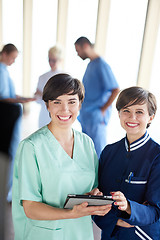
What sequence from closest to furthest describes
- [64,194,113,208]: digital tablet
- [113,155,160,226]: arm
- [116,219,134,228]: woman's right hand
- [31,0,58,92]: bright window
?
[64,194,113,208]: digital tablet → [113,155,160,226]: arm → [116,219,134,228]: woman's right hand → [31,0,58,92]: bright window

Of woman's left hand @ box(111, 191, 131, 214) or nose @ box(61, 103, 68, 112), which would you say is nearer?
woman's left hand @ box(111, 191, 131, 214)

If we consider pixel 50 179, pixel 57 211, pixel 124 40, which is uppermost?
pixel 124 40

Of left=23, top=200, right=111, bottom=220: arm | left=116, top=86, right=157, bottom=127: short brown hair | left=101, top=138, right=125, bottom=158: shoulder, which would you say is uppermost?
left=116, top=86, right=157, bottom=127: short brown hair

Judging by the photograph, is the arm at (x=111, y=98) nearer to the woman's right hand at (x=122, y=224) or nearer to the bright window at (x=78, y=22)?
the bright window at (x=78, y=22)

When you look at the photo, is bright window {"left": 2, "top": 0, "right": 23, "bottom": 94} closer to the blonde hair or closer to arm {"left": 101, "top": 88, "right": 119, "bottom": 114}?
the blonde hair

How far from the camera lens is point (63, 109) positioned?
1.13 m

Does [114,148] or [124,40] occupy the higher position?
[124,40]

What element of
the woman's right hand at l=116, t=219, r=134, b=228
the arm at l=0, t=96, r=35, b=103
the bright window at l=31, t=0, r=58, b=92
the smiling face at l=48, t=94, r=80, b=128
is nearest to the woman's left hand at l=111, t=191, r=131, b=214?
the woman's right hand at l=116, t=219, r=134, b=228

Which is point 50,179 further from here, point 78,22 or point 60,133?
point 78,22

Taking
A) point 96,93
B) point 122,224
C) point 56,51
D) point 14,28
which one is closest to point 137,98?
point 122,224

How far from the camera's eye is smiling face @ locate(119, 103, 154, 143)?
1170 mm

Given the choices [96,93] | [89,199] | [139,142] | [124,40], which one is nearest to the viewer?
[89,199]

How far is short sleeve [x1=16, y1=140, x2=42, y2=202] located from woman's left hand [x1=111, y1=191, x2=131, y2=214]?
13.2 inches

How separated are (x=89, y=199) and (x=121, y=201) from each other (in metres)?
0.14
